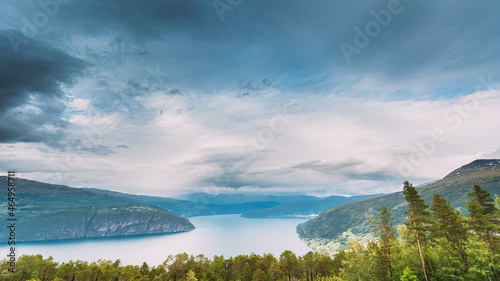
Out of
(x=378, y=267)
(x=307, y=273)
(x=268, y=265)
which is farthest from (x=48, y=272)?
(x=378, y=267)

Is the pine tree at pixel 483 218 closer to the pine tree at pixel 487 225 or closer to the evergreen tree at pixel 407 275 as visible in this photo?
the pine tree at pixel 487 225

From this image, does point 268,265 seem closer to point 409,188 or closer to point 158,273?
point 158,273

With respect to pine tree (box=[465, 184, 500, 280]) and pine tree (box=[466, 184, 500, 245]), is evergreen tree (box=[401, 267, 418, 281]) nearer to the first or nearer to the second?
pine tree (box=[465, 184, 500, 280])

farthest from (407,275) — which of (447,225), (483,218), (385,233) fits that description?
(483,218)

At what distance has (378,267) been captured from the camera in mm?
48344

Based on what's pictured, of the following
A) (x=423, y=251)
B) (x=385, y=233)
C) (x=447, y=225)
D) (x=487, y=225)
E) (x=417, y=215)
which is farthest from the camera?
(x=423, y=251)

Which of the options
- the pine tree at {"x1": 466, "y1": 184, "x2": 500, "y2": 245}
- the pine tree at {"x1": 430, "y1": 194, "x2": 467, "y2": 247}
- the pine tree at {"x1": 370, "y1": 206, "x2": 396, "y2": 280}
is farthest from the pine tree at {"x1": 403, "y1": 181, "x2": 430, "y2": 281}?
the pine tree at {"x1": 466, "y1": 184, "x2": 500, "y2": 245}

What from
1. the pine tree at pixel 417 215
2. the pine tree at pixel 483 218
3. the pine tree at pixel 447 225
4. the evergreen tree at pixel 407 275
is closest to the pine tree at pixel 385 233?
the pine tree at pixel 417 215

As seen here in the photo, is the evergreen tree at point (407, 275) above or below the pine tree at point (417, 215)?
below

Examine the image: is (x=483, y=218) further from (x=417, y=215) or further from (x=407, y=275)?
(x=407, y=275)

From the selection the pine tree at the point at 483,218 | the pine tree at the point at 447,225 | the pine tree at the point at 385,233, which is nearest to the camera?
the pine tree at the point at 483,218

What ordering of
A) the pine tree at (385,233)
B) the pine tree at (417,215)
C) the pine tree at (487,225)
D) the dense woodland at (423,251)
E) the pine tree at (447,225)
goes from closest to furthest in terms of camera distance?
the pine tree at (487,225), the dense woodland at (423,251), the pine tree at (417,215), the pine tree at (447,225), the pine tree at (385,233)

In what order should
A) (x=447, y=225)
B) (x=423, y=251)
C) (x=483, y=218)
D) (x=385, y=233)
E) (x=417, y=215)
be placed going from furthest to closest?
→ (x=423, y=251), (x=385, y=233), (x=447, y=225), (x=417, y=215), (x=483, y=218)

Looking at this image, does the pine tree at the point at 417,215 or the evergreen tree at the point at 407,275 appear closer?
the evergreen tree at the point at 407,275
